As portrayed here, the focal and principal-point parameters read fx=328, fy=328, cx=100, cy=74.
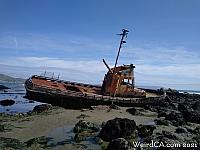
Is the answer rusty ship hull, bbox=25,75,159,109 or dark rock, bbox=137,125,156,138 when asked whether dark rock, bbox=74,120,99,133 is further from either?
rusty ship hull, bbox=25,75,159,109

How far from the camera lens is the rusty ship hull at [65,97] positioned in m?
28.0

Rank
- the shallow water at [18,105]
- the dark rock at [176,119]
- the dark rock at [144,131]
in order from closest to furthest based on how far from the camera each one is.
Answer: the dark rock at [144,131]
the dark rock at [176,119]
the shallow water at [18,105]

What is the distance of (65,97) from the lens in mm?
29250

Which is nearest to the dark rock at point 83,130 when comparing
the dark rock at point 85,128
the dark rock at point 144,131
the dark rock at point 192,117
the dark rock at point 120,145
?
the dark rock at point 85,128

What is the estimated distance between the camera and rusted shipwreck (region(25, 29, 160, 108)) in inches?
1115

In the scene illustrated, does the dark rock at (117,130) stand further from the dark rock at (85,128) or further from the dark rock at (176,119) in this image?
the dark rock at (176,119)

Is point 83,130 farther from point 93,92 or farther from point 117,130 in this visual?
point 93,92

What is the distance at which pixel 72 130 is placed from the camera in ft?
67.3

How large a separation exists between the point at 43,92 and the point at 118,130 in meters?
11.9

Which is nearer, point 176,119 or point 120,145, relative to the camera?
point 120,145

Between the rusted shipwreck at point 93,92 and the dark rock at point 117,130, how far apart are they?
11.4 meters

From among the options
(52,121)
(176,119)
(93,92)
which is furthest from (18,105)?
(176,119)

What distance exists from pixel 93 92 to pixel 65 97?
569cm

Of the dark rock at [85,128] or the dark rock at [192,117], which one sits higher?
the dark rock at [192,117]
